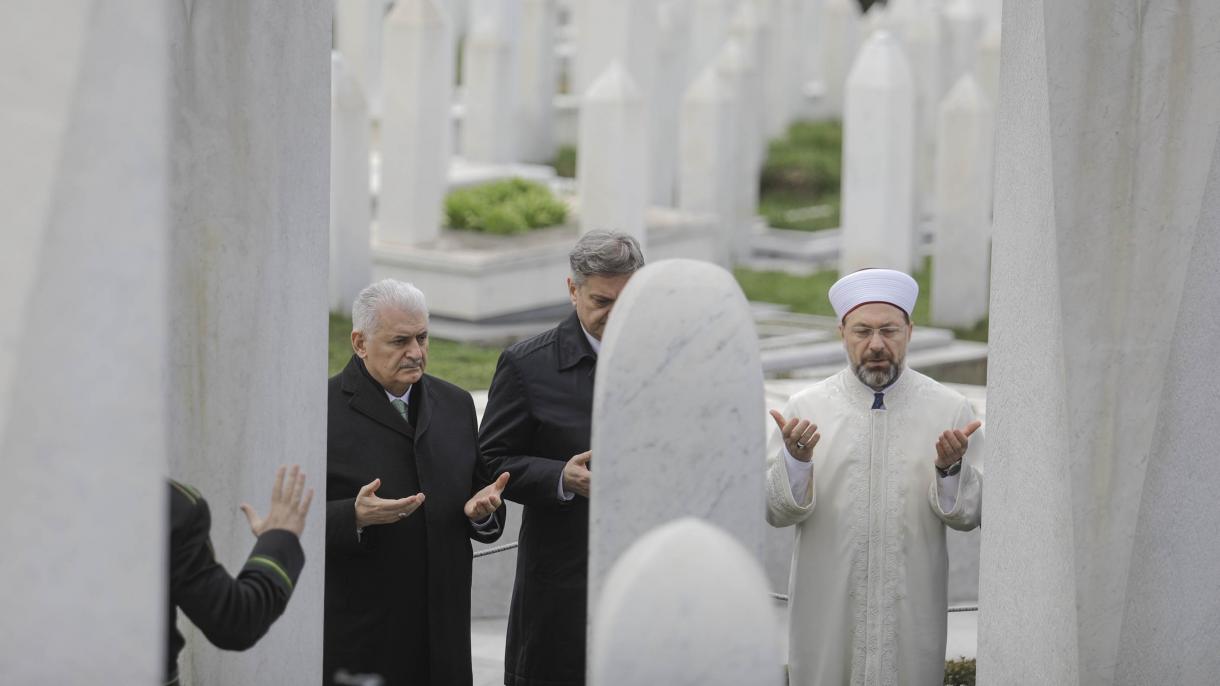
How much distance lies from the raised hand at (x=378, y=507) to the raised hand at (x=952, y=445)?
1.35 m

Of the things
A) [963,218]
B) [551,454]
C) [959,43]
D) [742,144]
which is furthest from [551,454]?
[959,43]

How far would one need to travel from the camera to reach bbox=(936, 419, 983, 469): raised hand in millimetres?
5020

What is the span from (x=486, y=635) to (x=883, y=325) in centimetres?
337

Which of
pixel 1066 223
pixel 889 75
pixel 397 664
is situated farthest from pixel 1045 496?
pixel 889 75

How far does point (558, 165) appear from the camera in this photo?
776 inches

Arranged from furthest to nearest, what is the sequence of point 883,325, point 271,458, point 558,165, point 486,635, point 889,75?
point 558,165 < point 889,75 < point 486,635 < point 883,325 < point 271,458

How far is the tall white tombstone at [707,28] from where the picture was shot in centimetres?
1948

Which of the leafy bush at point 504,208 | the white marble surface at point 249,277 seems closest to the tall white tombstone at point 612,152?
the leafy bush at point 504,208

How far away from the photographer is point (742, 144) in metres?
17.0

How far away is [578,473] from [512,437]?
326 millimetres

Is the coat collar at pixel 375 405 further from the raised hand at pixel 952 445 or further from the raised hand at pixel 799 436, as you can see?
the raised hand at pixel 952 445

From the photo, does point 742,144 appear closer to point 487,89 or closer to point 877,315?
point 487,89

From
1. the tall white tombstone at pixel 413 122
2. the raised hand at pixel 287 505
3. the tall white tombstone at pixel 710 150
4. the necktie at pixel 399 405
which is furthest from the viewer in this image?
the tall white tombstone at pixel 710 150

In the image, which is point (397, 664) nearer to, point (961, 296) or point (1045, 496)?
point (1045, 496)
